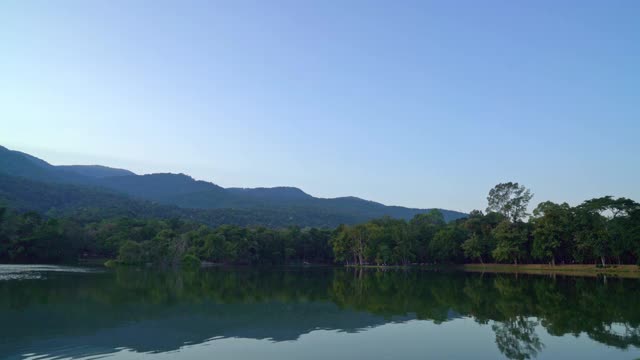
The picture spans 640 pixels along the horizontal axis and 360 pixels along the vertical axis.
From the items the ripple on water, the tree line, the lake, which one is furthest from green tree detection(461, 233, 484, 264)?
the ripple on water

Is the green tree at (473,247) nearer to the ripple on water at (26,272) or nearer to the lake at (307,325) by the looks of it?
the lake at (307,325)

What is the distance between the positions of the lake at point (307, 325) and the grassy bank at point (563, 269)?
25.6m

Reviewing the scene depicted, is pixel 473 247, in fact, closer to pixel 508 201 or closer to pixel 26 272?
pixel 508 201

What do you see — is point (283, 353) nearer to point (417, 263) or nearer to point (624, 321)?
point (624, 321)

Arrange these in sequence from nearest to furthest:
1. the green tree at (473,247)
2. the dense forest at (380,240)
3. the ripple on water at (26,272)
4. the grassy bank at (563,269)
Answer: the ripple on water at (26,272), the grassy bank at (563,269), the dense forest at (380,240), the green tree at (473,247)

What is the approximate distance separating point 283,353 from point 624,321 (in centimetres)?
1476

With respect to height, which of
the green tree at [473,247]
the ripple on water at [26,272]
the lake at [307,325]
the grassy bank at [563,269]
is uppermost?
the green tree at [473,247]

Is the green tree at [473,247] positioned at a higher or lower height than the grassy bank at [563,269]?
higher

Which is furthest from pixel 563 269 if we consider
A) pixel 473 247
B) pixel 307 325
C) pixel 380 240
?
pixel 307 325

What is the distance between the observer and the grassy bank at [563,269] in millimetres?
52231

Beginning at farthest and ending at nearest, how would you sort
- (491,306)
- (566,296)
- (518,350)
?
1. (566,296)
2. (491,306)
3. (518,350)

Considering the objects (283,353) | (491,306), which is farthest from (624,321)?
(283,353)

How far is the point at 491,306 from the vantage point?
25.6 m

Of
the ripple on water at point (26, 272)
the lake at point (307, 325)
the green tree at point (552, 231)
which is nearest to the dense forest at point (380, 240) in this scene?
the green tree at point (552, 231)
